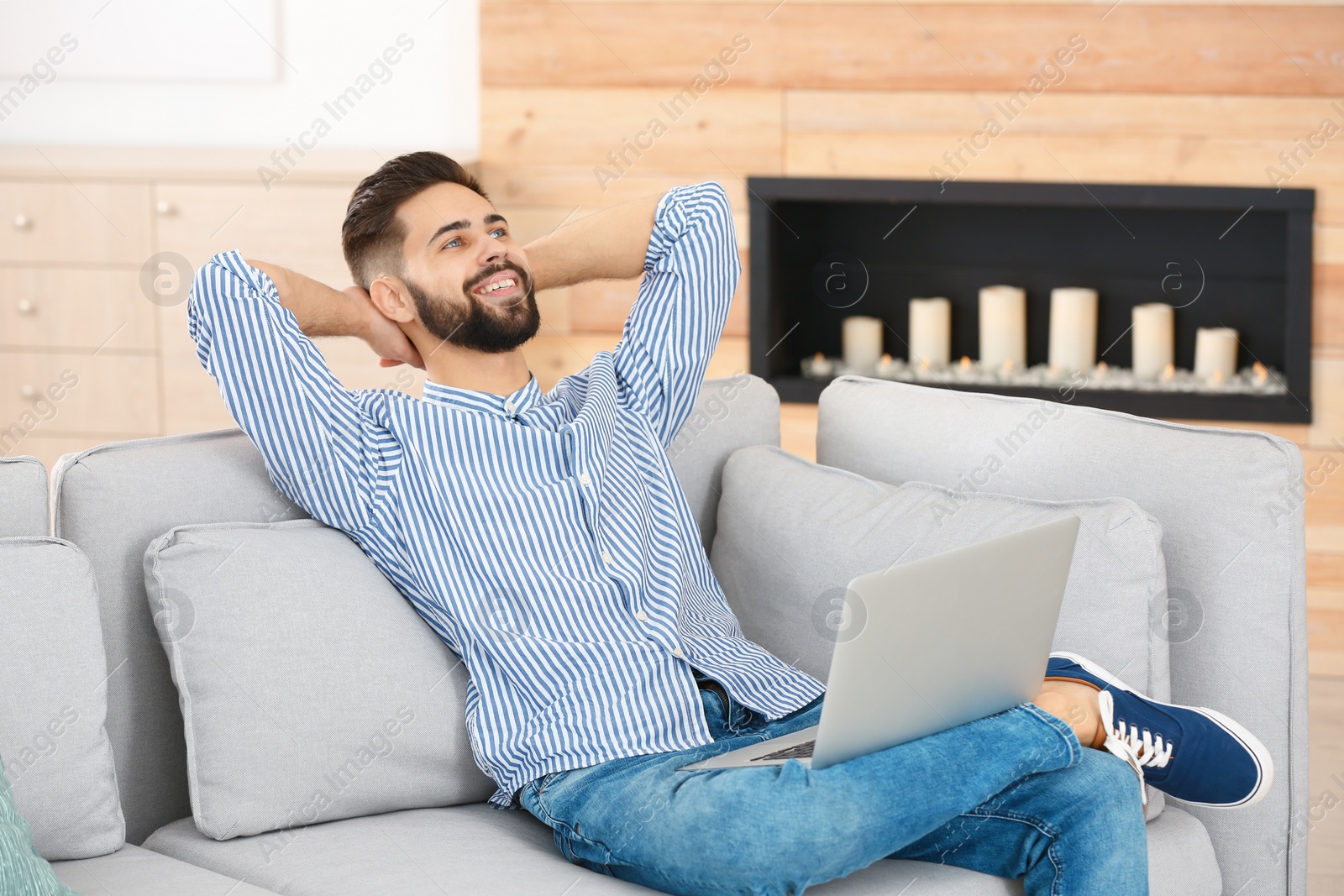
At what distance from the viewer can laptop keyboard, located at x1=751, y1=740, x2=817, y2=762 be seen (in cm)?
137

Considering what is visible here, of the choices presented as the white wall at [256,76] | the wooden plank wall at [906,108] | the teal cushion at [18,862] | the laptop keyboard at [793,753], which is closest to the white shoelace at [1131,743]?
the laptop keyboard at [793,753]

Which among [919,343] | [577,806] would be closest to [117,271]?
[919,343]

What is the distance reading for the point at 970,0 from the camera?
3.31 meters

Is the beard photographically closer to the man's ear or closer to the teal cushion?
the man's ear

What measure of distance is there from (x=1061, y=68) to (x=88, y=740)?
2.76 meters

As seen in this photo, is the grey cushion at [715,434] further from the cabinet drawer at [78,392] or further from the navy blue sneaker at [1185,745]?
the cabinet drawer at [78,392]

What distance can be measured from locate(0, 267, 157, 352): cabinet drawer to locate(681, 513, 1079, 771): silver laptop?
2631mm

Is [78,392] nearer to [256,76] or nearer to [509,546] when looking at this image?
[256,76]

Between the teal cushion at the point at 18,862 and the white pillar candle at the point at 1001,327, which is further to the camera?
the white pillar candle at the point at 1001,327

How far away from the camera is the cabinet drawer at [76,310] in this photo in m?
3.46

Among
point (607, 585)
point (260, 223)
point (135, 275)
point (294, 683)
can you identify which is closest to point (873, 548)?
point (607, 585)

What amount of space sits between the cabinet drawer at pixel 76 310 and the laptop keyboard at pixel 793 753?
261cm

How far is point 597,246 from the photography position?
1.93m

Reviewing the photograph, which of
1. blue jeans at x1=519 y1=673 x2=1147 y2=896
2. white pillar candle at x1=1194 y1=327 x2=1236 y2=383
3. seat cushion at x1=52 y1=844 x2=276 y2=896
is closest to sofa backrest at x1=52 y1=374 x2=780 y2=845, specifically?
seat cushion at x1=52 y1=844 x2=276 y2=896
